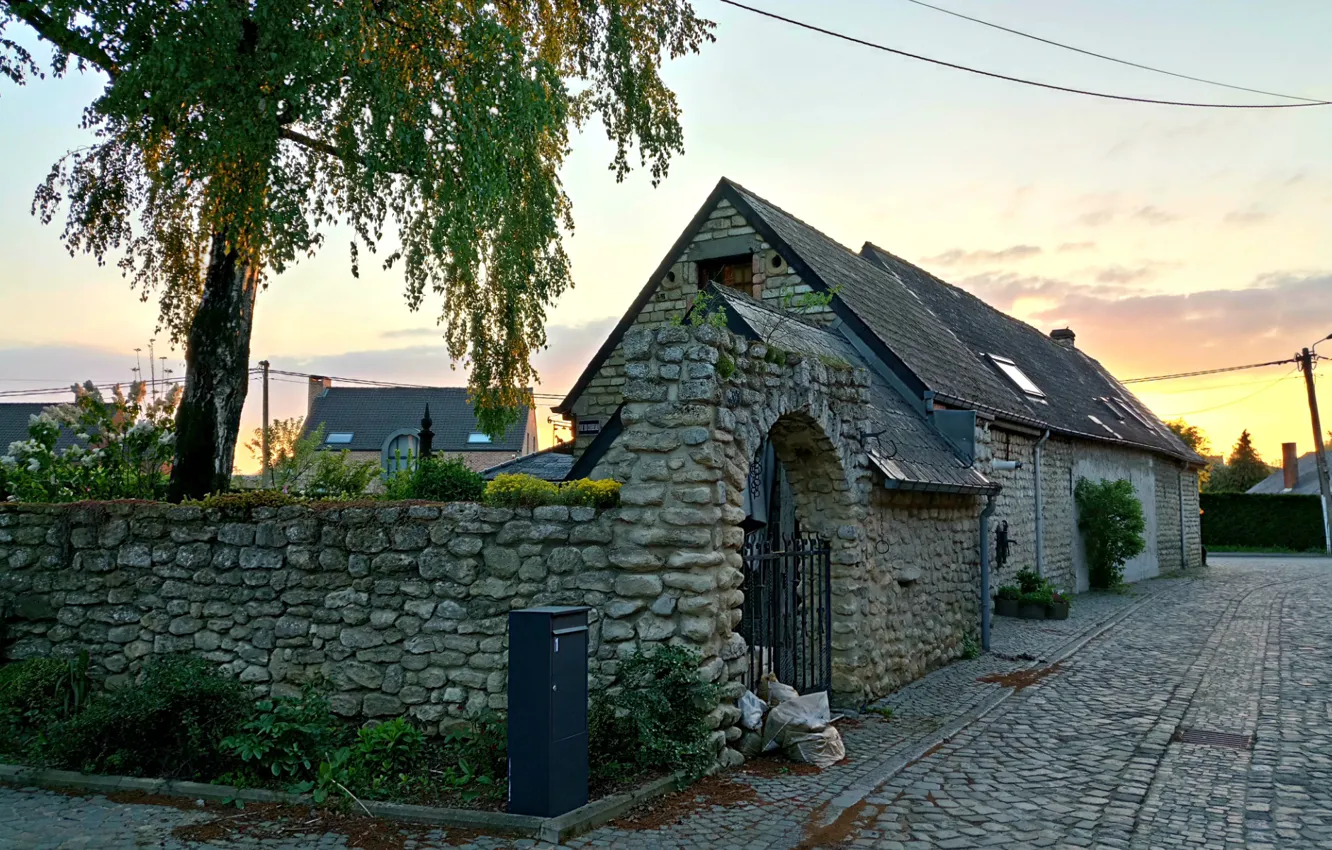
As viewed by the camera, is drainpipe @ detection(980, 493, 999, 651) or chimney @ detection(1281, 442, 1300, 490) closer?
drainpipe @ detection(980, 493, 999, 651)

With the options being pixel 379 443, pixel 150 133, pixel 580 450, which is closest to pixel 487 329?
pixel 580 450

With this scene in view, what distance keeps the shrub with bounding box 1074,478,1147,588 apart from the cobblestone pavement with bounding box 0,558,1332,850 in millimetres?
7908

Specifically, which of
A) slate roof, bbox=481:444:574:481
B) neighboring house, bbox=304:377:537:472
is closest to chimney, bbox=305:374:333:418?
neighboring house, bbox=304:377:537:472

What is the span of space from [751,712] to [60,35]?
28.7 feet

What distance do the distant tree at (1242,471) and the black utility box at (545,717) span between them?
223ft

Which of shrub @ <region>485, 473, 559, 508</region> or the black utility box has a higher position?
shrub @ <region>485, 473, 559, 508</region>

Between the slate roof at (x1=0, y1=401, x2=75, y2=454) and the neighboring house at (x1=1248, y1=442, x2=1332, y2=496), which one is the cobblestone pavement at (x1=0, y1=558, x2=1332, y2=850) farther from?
the neighboring house at (x1=1248, y1=442, x2=1332, y2=496)

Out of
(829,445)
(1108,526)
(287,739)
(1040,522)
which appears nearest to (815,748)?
(829,445)

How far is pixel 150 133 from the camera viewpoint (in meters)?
9.79

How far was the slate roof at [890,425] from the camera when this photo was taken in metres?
9.79

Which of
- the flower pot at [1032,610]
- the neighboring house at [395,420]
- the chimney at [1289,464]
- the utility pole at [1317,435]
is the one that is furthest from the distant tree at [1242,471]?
the flower pot at [1032,610]

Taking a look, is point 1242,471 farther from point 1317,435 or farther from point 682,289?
point 682,289

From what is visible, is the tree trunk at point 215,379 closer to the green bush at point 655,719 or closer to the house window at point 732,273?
the green bush at point 655,719

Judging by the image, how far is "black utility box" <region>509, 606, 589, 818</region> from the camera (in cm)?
558
